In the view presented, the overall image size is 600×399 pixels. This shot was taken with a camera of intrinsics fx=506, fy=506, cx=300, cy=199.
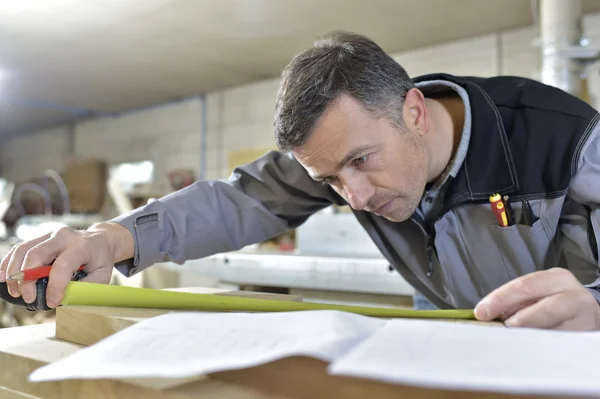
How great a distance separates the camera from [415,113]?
0.91m

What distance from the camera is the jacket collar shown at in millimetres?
852

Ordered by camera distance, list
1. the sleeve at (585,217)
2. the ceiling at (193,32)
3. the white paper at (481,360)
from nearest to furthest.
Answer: the white paper at (481,360)
the sleeve at (585,217)
the ceiling at (193,32)

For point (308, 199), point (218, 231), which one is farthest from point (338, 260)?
point (218, 231)

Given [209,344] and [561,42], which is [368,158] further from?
[561,42]

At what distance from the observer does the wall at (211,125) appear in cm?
312

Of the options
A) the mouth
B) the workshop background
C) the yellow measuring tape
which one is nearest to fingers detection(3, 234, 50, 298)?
the yellow measuring tape

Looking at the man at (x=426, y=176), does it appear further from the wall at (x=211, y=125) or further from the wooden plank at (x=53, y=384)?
the wall at (x=211, y=125)

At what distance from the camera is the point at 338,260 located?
→ 158 centimetres

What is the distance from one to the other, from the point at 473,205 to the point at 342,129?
28cm

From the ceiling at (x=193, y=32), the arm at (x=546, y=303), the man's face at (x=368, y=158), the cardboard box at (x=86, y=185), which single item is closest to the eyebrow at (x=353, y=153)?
the man's face at (x=368, y=158)

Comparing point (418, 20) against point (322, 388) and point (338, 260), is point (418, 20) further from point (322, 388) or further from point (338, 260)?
point (322, 388)

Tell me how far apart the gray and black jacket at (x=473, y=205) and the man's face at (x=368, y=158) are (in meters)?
0.06

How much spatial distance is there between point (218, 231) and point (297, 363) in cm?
67

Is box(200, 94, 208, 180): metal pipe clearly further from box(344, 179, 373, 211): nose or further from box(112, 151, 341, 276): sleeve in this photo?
box(344, 179, 373, 211): nose
